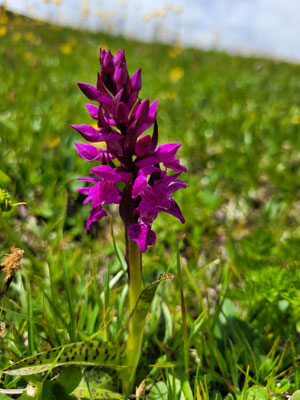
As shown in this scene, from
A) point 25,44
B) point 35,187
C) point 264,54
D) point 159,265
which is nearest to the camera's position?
point 159,265

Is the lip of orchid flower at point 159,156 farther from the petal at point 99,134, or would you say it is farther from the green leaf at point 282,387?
the green leaf at point 282,387

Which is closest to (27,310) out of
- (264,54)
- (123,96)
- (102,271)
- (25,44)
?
(102,271)

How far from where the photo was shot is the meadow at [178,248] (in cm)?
149

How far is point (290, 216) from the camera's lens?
3.24m

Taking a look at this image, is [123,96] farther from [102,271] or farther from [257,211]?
[257,211]

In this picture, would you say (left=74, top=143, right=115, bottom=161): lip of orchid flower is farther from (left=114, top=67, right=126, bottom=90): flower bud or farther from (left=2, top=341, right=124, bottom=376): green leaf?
(left=2, top=341, right=124, bottom=376): green leaf

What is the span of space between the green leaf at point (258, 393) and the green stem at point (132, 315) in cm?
46

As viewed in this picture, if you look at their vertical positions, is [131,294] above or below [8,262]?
below

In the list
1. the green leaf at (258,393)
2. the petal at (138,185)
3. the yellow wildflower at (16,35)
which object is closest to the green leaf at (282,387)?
the green leaf at (258,393)

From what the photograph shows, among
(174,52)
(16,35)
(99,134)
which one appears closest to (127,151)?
(99,134)

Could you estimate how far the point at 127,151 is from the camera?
1164 millimetres

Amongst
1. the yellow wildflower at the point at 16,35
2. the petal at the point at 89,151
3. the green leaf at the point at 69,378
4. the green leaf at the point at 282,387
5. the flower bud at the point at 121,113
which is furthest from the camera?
the yellow wildflower at the point at 16,35

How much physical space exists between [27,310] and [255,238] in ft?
4.06

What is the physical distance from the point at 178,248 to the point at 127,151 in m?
0.42
